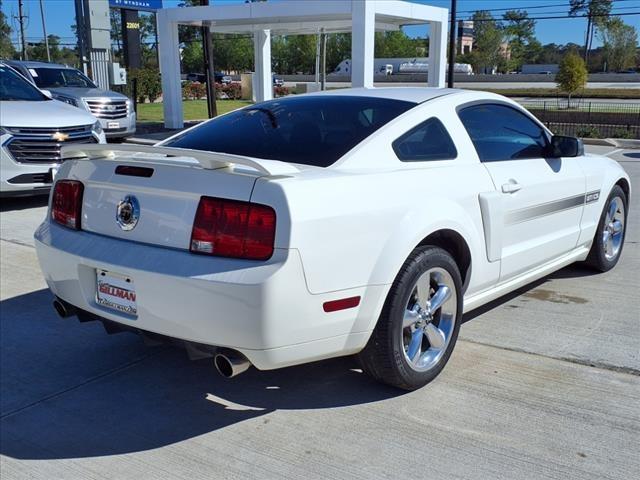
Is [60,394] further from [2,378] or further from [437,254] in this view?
[437,254]

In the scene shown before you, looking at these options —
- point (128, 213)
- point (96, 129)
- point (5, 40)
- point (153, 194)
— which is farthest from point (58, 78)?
point (5, 40)

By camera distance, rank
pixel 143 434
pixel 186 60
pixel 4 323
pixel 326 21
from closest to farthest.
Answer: pixel 143 434 → pixel 4 323 → pixel 326 21 → pixel 186 60

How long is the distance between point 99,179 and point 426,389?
2059mm

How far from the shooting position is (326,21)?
1948 centimetres

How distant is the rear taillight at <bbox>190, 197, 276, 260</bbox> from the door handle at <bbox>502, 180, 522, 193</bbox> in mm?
1810

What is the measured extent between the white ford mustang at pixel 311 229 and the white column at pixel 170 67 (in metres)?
16.2

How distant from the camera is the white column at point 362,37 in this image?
637 inches

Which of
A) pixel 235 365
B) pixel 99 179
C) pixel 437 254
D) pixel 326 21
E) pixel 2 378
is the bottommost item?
pixel 2 378

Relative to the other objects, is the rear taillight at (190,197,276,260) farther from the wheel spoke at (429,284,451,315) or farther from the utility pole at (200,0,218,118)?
the utility pole at (200,0,218,118)

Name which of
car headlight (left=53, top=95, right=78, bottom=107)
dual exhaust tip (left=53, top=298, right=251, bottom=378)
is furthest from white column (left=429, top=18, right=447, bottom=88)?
dual exhaust tip (left=53, top=298, right=251, bottom=378)

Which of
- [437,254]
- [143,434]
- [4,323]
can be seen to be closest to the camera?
[143,434]

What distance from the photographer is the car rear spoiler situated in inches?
116

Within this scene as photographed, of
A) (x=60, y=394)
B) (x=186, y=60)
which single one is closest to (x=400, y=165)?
(x=60, y=394)

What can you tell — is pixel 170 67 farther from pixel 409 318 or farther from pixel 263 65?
pixel 409 318
